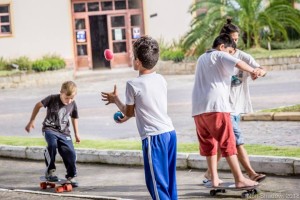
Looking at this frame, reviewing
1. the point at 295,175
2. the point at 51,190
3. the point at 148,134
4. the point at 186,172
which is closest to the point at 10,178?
the point at 51,190

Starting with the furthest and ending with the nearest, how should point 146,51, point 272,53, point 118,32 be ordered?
point 118,32 < point 272,53 < point 146,51

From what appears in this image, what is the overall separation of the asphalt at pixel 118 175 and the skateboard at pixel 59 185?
0.28 feet

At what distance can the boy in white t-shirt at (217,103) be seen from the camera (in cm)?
826

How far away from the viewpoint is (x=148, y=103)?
682cm

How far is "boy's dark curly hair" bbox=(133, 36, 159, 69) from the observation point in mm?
6730

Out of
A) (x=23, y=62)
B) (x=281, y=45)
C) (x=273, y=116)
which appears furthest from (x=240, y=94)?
(x=23, y=62)

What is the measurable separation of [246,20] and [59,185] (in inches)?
806

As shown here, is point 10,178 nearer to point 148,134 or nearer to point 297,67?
point 148,134

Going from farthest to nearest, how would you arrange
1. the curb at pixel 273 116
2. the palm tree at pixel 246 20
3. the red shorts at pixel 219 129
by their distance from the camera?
the palm tree at pixel 246 20 < the curb at pixel 273 116 < the red shorts at pixel 219 129

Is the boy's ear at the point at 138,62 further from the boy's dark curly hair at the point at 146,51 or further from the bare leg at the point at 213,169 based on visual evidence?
the bare leg at the point at 213,169

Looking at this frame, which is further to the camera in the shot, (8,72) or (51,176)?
(8,72)

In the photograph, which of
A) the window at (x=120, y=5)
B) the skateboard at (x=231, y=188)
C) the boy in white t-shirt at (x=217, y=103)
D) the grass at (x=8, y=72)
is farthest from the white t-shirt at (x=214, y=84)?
the window at (x=120, y=5)

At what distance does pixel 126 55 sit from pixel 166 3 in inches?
108

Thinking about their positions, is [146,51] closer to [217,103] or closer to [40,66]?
[217,103]
